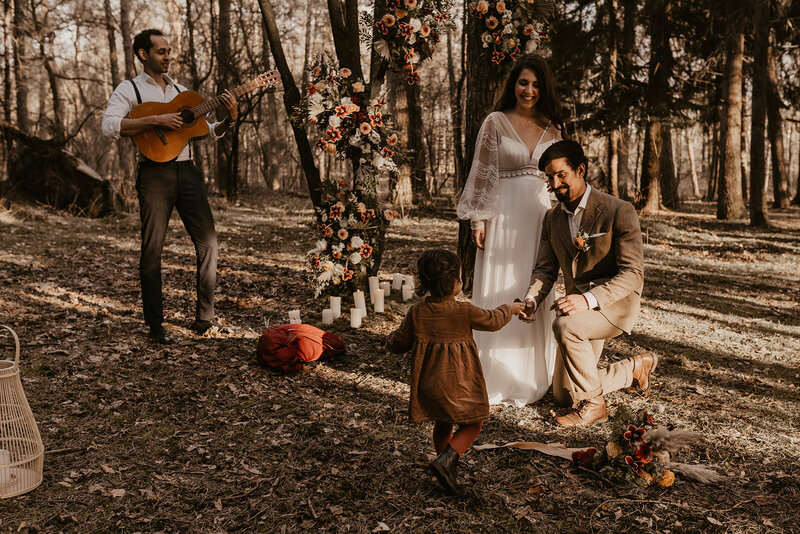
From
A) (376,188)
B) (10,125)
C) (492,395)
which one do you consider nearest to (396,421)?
(492,395)

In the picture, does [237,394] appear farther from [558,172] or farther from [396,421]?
[558,172]

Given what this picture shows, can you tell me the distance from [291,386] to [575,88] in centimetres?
1300

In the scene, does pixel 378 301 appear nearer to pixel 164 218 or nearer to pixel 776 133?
pixel 164 218

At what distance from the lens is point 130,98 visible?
500 cm

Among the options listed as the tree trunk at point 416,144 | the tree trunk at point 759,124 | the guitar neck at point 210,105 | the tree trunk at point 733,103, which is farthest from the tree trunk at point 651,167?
the guitar neck at point 210,105

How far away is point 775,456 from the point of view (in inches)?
140

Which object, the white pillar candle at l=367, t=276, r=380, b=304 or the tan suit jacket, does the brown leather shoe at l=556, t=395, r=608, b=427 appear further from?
the white pillar candle at l=367, t=276, r=380, b=304

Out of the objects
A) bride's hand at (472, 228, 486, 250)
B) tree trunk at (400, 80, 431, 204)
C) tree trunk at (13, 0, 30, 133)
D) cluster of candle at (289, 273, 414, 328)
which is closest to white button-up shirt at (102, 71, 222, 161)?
cluster of candle at (289, 273, 414, 328)

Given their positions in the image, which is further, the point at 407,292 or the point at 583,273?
the point at 407,292

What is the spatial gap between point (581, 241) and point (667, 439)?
1.20m

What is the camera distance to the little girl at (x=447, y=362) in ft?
9.77

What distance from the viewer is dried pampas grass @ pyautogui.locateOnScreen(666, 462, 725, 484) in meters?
3.22

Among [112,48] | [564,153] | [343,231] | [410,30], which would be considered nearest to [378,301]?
[343,231]

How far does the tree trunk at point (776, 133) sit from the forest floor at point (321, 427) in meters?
12.0
